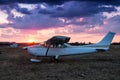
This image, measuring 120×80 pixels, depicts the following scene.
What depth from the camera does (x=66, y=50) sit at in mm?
27000

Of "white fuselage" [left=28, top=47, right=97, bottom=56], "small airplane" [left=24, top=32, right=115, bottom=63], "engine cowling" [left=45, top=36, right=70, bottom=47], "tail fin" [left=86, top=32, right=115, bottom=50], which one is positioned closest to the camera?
"engine cowling" [left=45, top=36, right=70, bottom=47]

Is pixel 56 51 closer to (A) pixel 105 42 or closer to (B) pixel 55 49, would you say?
(B) pixel 55 49

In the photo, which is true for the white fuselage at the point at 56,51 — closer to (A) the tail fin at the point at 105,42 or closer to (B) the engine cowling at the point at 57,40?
(B) the engine cowling at the point at 57,40

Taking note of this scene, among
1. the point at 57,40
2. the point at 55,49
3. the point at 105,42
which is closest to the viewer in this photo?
the point at 57,40

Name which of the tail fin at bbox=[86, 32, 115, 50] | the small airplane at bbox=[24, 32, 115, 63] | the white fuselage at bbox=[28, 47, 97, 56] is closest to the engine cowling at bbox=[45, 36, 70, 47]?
the small airplane at bbox=[24, 32, 115, 63]

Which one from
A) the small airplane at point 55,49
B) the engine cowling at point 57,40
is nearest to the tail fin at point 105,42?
the small airplane at point 55,49

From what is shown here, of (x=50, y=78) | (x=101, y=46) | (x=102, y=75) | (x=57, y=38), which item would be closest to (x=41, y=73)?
(x=50, y=78)

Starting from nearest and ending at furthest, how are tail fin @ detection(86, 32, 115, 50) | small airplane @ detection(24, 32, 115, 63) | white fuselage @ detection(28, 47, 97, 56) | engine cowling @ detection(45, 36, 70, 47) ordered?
engine cowling @ detection(45, 36, 70, 47), small airplane @ detection(24, 32, 115, 63), white fuselage @ detection(28, 47, 97, 56), tail fin @ detection(86, 32, 115, 50)

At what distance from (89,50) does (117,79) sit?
11.7m

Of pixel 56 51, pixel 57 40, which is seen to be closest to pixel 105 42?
pixel 56 51

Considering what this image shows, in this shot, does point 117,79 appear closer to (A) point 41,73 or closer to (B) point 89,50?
(A) point 41,73

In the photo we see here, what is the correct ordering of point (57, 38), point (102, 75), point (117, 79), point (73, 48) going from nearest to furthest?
1. point (117, 79)
2. point (102, 75)
3. point (57, 38)
4. point (73, 48)

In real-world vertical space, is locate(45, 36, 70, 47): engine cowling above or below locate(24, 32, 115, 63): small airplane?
above

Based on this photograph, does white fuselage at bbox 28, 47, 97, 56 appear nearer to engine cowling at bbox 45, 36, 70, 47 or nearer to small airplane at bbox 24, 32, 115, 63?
small airplane at bbox 24, 32, 115, 63
